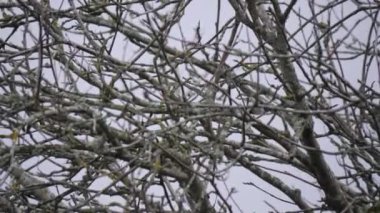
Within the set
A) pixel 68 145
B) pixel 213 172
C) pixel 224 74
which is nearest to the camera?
pixel 213 172

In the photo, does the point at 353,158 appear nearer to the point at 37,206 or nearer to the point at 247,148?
the point at 247,148

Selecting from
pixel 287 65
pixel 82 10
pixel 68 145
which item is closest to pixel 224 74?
pixel 287 65

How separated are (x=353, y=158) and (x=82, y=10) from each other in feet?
10.5

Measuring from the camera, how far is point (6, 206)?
3.55 meters

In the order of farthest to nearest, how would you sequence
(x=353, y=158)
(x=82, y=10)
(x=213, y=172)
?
1. (x=82, y=10)
2. (x=353, y=158)
3. (x=213, y=172)

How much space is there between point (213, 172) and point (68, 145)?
0.97 meters

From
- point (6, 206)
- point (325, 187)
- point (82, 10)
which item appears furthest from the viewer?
point (82, 10)

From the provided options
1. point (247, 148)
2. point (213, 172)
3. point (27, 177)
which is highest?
point (247, 148)

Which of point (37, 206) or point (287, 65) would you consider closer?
point (37, 206)

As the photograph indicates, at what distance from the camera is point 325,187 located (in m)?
4.48

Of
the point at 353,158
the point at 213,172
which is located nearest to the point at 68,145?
the point at 213,172

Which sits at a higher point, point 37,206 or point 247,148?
point 247,148

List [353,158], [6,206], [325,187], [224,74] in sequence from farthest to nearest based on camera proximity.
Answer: [353,158]
[325,187]
[224,74]
[6,206]

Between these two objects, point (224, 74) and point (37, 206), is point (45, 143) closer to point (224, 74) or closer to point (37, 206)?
point (37, 206)
